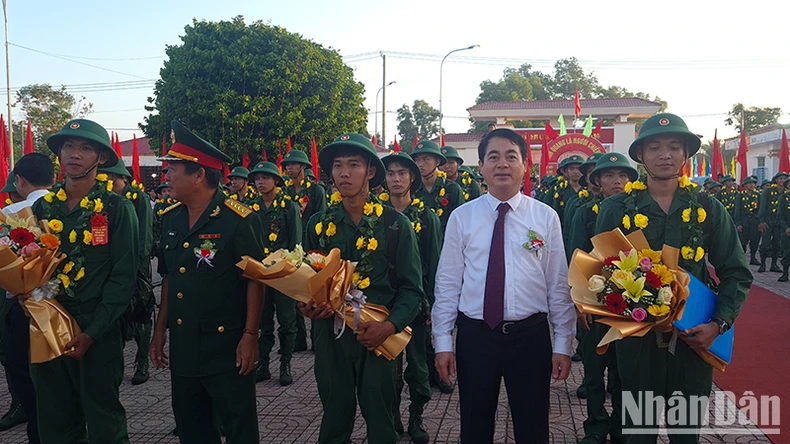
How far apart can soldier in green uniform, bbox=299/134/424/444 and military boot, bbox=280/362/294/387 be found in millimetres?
2734

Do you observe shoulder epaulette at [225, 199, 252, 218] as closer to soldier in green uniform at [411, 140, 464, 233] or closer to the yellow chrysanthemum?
the yellow chrysanthemum

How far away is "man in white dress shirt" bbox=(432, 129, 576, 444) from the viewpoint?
2.95 m

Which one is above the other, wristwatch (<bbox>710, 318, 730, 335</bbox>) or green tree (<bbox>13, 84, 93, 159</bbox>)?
green tree (<bbox>13, 84, 93, 159</bbox>)

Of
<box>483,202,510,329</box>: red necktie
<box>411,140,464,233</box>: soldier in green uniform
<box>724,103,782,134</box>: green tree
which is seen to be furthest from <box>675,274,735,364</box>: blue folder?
<box>724,103,782,134</box>: green tree

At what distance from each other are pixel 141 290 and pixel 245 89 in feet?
54.8

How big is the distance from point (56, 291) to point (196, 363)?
3.41 feet

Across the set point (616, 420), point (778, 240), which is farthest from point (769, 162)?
point (616, 420)

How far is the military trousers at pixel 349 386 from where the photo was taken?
3.21 m

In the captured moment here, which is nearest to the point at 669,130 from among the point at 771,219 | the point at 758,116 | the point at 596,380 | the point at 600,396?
the point at 596,380

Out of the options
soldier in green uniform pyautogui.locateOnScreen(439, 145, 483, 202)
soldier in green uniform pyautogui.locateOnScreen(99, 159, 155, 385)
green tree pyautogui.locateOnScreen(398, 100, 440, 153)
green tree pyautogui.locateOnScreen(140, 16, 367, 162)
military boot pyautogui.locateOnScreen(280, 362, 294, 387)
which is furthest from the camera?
green tree pyautogui.locateOnScreen(398, 100, 440, 153)

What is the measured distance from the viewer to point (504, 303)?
2957 millimetres

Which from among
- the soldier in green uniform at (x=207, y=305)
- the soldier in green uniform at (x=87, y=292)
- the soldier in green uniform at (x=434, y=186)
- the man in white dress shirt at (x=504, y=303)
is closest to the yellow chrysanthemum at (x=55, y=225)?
the soldier in green uniform at (x=87, y=292)

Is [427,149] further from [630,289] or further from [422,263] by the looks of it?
[630,289]

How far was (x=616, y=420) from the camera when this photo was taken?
4.28 m
